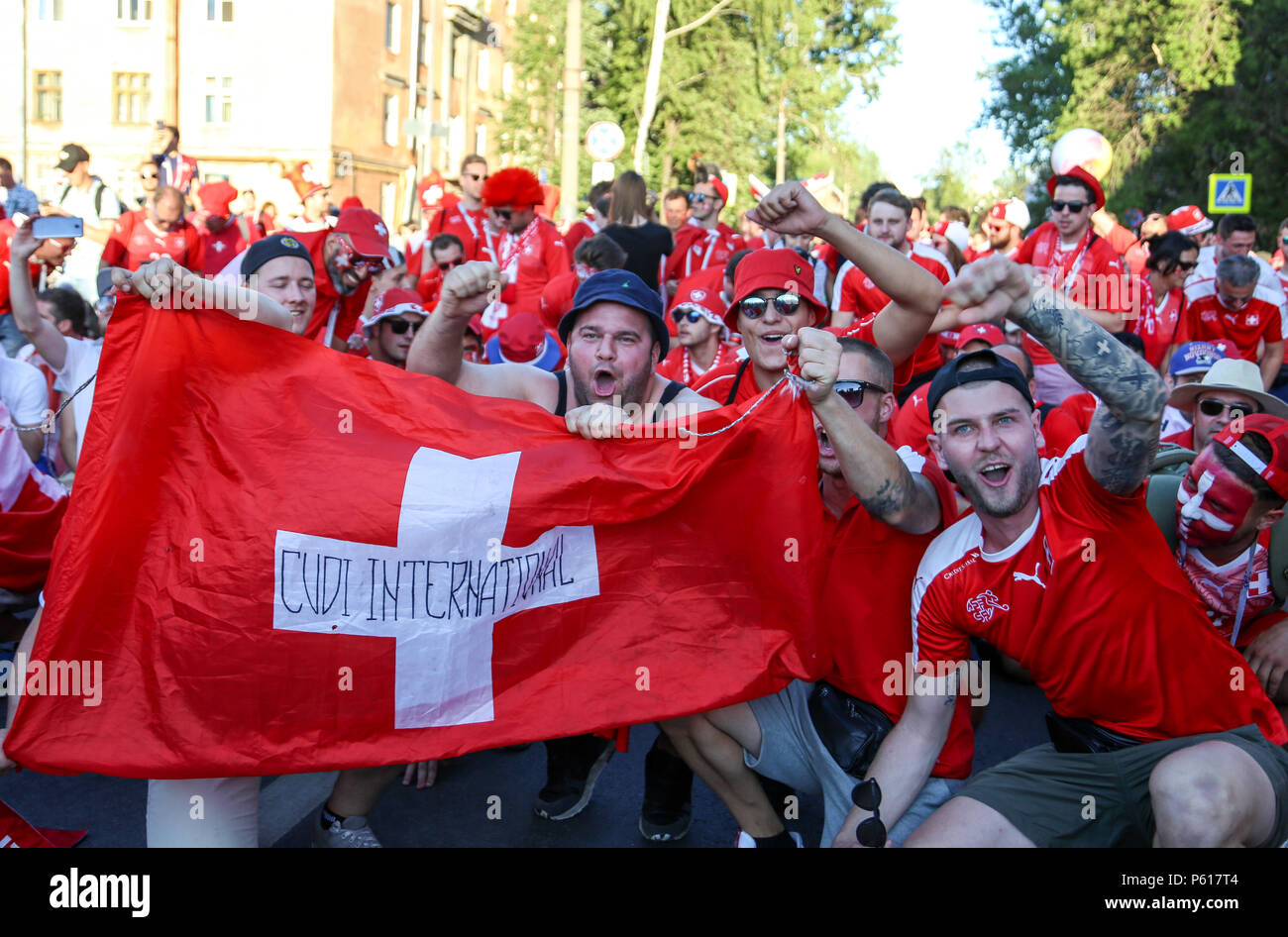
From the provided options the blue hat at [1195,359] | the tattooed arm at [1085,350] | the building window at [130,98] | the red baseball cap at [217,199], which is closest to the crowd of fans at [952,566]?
the tattooed arm at [1085,350]

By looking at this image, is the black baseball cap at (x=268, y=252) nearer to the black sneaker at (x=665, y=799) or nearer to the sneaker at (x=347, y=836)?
the sneaker at (x=347, y=836)

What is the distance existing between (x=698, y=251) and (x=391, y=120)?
38.5m

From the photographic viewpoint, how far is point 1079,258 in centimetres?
794

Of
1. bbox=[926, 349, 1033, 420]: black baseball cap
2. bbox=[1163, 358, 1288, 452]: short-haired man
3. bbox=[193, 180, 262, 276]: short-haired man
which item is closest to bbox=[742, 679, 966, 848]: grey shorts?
bbox=[926, 349, 1033, 420]: black baseball cap

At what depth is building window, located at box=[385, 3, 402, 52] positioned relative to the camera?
46.0m

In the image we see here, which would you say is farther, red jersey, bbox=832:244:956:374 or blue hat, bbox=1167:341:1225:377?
red jersey, bbox=832:244:956:374

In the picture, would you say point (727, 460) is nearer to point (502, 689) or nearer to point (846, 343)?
point (846, 343)

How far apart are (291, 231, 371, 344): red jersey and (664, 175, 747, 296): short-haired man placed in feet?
14.5

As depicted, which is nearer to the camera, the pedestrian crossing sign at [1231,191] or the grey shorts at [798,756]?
the grey shorts at [798,756]

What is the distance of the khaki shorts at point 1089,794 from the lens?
337 centimetres

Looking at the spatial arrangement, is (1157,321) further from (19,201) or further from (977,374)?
(19,201)

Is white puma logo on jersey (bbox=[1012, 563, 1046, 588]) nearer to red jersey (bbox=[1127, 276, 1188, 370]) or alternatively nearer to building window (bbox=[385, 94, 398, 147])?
red jersey (bbox=[1127, 276, 1188, 370])

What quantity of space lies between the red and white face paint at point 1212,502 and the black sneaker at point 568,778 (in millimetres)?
2242

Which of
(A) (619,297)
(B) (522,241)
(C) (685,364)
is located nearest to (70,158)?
(B) (522,241)
